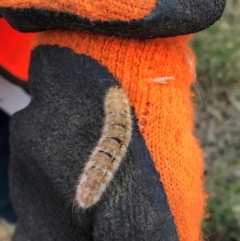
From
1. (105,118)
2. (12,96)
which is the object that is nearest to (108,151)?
(105,118)

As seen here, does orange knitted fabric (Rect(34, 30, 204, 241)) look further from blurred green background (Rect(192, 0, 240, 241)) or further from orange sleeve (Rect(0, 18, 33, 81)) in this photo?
blurred green background (Rect(192, 0, 240, 241))

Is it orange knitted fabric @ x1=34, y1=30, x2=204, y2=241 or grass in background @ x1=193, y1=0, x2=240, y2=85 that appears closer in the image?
orange knitted fabric @ x1=34, y1=30, x2=204, y2=241

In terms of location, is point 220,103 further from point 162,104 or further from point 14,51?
point 162,104

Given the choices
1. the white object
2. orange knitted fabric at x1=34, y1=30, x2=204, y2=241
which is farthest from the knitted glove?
the white object

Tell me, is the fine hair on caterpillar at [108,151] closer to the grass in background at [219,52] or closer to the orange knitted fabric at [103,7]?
the orange knitted fabric at [103,7]

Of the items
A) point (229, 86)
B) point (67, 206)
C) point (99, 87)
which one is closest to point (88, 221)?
point (67, 206)

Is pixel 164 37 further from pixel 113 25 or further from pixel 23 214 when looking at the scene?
pixel 23 214
